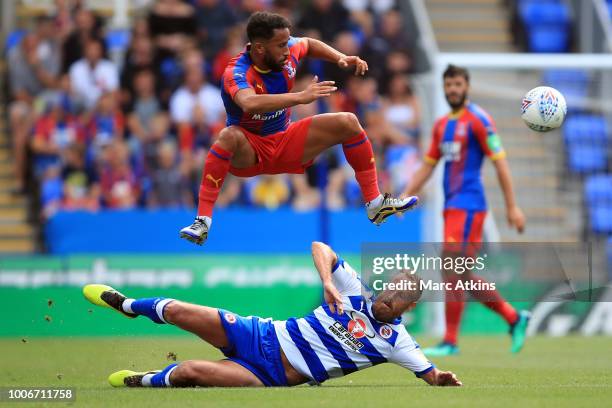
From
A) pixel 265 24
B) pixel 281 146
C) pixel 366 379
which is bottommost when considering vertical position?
pixel 366 379

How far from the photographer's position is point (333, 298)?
29.3 ft

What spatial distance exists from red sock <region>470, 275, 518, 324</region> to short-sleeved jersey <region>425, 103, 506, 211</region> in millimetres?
897

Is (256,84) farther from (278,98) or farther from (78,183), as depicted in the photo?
(78,183)

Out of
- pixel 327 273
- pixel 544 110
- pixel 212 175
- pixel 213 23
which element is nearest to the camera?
pixel 327 273

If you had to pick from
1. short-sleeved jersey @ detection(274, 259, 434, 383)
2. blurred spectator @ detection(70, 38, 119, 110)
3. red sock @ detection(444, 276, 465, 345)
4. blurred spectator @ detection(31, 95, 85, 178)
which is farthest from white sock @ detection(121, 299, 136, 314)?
blurred spectator @ detection(70, 38, 119, 110)

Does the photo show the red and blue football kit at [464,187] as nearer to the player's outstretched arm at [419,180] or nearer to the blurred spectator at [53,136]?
the player's outstretched arm at [419,180]

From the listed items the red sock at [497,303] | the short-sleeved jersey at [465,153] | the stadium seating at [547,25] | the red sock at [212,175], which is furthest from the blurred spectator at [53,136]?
the red sock at [212,175]

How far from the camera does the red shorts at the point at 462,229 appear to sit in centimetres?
1381

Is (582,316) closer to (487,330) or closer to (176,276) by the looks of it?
(487,330)

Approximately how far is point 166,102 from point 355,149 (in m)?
9.36

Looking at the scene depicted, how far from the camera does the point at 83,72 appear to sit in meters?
20.3

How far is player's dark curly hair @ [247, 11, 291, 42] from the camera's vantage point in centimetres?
1051

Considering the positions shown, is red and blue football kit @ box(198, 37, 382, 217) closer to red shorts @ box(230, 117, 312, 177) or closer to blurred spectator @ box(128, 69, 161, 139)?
red shorts @ box(230, 117, 312, 177)

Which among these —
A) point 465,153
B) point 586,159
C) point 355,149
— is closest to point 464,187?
point 465,153
